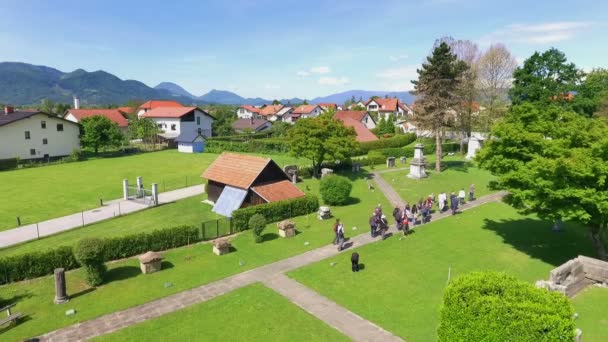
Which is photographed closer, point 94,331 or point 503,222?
point 94,331

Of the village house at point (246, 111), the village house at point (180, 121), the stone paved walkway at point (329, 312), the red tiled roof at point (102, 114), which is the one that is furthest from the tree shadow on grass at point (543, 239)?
the village house at point (246, 111)

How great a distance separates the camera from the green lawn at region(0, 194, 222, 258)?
21953 millimetres

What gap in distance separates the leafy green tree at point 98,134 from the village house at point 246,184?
36.1 meters

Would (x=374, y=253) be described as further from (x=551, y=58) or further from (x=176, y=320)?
(x=551, y=58)

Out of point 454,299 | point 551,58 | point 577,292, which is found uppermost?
point 551,58

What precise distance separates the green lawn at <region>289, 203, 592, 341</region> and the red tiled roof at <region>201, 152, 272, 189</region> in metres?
11.0

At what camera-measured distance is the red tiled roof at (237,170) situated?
28125mm

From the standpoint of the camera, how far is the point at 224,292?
15.8 metres

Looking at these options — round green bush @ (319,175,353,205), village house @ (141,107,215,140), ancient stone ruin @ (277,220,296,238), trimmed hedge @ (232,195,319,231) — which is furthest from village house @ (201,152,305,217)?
village house @ (141,107,215,140)

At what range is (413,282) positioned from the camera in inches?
642

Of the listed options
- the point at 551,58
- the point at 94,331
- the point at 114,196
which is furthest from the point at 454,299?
the point at 551,58

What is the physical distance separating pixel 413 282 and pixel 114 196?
2785 centimetres

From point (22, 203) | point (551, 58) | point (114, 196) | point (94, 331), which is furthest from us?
point (551, 58)

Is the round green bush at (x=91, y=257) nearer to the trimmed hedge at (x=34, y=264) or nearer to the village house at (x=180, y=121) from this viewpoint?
the trimmed hedge at (x=34, y=264)
